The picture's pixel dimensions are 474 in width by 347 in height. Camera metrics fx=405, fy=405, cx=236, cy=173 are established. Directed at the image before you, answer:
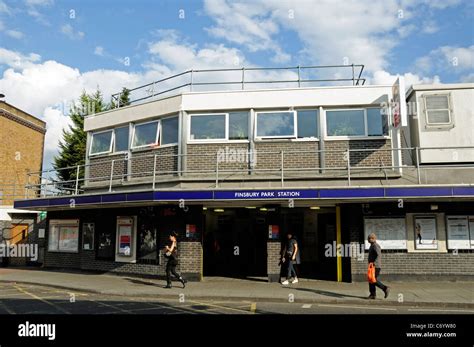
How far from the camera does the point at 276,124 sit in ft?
48.5

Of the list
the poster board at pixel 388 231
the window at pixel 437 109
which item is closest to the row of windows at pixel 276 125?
the window at pixel 437 109

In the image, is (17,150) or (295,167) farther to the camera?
(17,150)

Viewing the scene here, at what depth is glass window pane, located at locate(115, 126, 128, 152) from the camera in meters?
16.6

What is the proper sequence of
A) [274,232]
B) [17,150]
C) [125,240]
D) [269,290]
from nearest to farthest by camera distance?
[269,290] < [274,232] < [125,240] < [17,150]

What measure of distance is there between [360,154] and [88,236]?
11.5 m

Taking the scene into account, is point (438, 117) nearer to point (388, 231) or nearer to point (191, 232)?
point (388, 231)

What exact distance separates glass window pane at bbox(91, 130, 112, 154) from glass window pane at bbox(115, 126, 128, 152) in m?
0.48

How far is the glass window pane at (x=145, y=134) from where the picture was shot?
15.9m

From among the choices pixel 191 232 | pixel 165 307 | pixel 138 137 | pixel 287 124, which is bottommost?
pixel 165 307

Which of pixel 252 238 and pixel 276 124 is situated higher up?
pixel 276 124

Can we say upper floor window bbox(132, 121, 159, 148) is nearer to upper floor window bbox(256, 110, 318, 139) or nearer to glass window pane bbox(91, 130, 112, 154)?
glass window pane bbox(91, 130, 112, 154)

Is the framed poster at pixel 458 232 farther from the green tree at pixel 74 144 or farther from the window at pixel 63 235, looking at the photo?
the green tree at pixel 74 144
